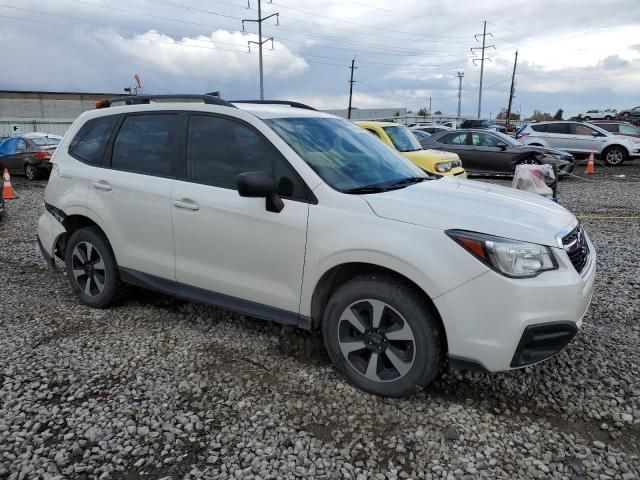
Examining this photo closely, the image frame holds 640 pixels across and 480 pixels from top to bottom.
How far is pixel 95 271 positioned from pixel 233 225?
5.90ft

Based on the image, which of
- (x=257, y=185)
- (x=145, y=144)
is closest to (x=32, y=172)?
(x=145, y=144)

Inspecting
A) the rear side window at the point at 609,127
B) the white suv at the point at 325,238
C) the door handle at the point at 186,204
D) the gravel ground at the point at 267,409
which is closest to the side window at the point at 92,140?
the white suv at the point at 325,238

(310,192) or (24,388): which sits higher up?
(310,192)

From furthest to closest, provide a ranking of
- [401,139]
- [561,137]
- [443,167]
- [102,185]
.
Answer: [561,137] < [401,139] < [443,167] < [102,185]

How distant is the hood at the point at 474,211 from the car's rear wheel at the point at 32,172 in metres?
15.3

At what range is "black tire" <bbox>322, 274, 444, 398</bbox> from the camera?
2.84 metres

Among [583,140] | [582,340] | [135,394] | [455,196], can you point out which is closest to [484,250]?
[455,196]

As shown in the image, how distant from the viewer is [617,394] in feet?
10.3

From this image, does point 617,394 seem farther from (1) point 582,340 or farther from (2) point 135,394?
(2) point 135,394

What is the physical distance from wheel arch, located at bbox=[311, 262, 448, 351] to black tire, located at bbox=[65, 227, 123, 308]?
207 centimetres

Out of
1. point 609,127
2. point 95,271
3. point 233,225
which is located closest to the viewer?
point 233,225

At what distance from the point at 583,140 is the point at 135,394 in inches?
735

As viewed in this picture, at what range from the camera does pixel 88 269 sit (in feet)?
Result: 14.8

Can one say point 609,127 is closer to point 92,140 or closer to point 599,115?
point 92,140
